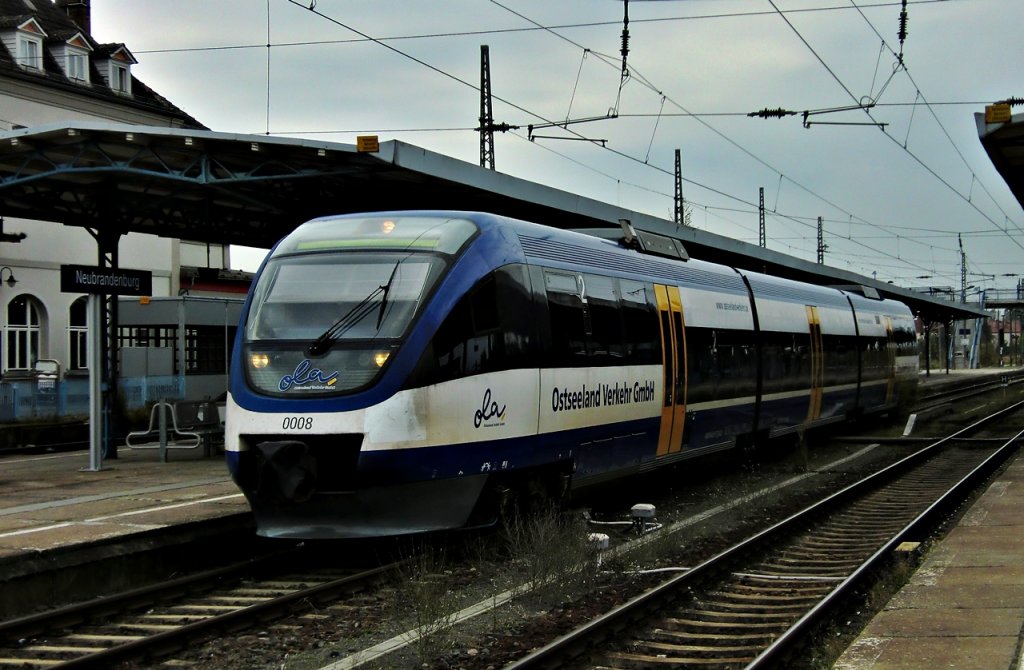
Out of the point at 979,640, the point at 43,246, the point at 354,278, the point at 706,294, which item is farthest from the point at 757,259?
the point at 43,246

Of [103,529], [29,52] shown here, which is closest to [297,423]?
Result: [103,529]

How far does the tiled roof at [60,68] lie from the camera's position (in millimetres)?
37406

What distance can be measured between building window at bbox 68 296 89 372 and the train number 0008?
31.9 meters

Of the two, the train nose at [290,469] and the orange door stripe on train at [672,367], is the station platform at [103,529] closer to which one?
the train nose at [290,469]

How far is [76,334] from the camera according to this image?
1544 inches

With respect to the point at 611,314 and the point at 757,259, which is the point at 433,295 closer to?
the point at 611,314

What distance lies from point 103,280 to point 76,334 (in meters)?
25.0

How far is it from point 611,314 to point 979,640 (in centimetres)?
585

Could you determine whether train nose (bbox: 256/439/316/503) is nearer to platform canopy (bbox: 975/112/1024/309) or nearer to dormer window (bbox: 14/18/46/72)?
platform canopy (bbox: 975/112/1024/309)

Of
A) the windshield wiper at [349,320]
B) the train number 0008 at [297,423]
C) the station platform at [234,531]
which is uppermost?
the windshield wiper at [349,320]

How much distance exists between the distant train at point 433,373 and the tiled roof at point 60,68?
99.3ft

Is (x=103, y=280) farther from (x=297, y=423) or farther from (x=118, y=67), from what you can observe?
(x=118, y=67)

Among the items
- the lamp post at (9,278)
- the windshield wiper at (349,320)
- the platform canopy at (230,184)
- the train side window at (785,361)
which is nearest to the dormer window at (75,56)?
the lamp post at (9,278)

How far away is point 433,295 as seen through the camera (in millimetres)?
9523
